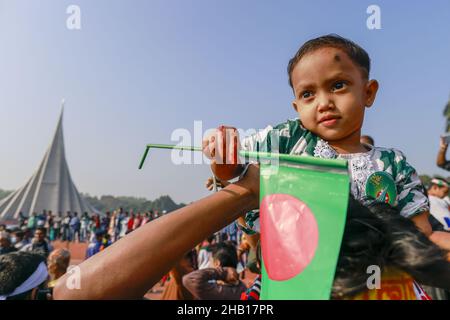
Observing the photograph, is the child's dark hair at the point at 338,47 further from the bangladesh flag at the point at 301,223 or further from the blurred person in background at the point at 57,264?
the blurred person in background at the point at 57,264

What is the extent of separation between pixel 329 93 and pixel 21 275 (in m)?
3.75

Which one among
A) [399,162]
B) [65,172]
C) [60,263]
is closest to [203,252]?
[60,263]

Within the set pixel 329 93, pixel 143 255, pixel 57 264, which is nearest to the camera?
pixel 143 255

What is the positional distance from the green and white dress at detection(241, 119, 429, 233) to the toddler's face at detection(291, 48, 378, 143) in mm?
62

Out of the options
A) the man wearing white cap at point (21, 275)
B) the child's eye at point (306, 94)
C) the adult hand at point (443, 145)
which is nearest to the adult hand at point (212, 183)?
the child's eye at point (306, 94)

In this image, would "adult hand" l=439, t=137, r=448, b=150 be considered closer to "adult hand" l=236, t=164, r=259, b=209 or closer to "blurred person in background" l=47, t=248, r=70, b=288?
"adult hand" l=236, t=164, r=259, b=209

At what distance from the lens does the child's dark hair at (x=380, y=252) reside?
0.99 metres

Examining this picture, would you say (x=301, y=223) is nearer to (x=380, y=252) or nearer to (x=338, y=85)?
(x=380, y=252)

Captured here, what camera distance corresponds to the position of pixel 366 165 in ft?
4.82

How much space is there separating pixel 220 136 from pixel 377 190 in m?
0.69

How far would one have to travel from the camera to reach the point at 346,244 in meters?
1.00

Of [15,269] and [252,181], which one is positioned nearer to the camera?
[252,181]

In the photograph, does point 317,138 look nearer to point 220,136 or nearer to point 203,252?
point 220,136

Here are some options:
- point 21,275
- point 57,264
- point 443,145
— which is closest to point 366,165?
point 21,275
